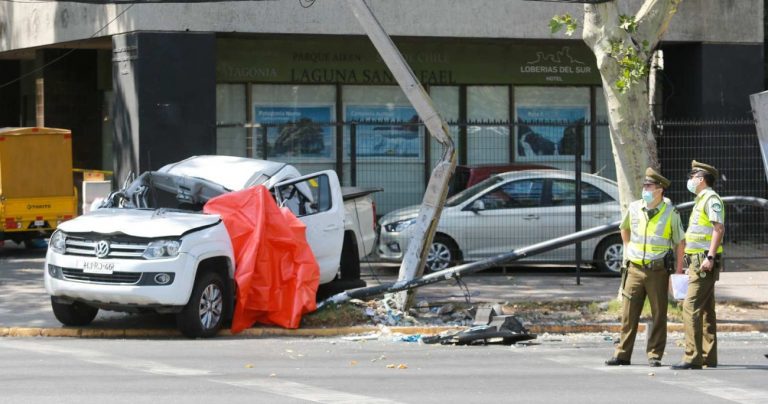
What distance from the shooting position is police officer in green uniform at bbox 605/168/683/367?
1013cm

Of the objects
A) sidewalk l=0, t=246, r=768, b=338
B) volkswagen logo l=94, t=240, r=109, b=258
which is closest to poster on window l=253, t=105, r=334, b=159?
sidewalk l=0, t=246, r=768, b=338

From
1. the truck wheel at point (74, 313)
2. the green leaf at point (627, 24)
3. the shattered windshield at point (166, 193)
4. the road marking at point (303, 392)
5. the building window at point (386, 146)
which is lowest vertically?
→ the road marking at point (303, 392)

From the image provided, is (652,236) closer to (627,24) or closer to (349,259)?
(627,24)

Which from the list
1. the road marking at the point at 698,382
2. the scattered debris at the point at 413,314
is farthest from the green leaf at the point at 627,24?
the road marking at the point at 698,382

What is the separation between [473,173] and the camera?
19.2 metres

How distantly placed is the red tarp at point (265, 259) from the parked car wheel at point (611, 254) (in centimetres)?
604

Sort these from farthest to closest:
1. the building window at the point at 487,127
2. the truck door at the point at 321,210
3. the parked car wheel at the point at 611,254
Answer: the building window at the point at 487,127 → the parked car wheel at the point at 611,254 → the truck door at the point at 321,210

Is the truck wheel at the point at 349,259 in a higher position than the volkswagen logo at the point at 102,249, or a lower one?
lower

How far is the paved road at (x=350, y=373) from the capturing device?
28.5 ft

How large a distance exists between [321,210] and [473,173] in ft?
19.7

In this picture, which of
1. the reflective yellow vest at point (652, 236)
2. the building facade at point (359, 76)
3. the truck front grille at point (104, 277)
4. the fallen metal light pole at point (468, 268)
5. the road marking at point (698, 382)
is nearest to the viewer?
the road marking at point (698, 382)

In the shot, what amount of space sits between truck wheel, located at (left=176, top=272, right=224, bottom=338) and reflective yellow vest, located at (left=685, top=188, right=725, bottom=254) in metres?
4.79

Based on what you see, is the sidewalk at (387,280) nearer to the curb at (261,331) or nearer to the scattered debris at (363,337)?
the curb at (261,331)

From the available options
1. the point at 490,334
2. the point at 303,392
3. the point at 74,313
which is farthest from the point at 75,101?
the point at 303,392
